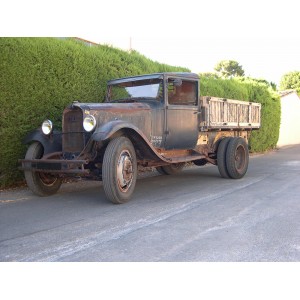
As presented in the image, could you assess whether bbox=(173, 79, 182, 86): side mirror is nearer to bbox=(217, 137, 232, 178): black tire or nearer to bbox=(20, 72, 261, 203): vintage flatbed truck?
bbox=(20, 72, 261, 203): vintage flatbed truck

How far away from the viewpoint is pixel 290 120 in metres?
25.3

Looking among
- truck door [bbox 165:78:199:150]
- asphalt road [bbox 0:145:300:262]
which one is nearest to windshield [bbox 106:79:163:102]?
truck door [bbox 165:78:199:150]

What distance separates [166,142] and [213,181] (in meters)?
1.73

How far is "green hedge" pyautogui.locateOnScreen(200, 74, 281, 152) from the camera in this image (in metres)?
13.6

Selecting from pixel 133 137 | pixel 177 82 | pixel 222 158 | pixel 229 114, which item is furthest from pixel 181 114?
pixel 229 114

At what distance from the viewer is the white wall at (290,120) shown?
78.1 feet

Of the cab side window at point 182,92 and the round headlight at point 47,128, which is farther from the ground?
the cab side window at point 182,92

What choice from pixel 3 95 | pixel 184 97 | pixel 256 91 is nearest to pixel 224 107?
pixel 184 97

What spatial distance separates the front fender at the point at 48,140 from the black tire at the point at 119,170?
121 cm

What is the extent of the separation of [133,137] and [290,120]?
21.9 metres

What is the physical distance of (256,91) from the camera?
A: 16.7m

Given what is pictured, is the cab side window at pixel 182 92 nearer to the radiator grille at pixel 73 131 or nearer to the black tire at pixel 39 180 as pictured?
the radiator grille at pixel 73 131

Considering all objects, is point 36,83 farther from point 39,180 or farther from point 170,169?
point 170,169

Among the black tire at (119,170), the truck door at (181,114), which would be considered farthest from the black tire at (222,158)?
the black tire at (119,170)
